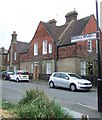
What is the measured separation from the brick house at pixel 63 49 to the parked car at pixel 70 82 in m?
7.30

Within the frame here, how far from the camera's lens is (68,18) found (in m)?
39.2

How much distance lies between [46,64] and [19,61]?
9.39m

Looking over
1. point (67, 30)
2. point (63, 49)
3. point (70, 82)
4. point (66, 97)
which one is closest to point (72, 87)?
point (70, 82)

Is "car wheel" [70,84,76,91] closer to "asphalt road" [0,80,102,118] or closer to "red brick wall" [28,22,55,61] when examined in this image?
"asphalt road" [0,80,102,118]

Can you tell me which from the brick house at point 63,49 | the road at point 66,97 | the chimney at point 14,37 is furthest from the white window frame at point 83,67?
the chimney at point 14,37

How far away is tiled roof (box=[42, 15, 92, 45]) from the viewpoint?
34531mm

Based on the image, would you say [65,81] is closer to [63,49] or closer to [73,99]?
[73,99]

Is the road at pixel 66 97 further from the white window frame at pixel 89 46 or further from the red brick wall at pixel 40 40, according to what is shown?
the red brick wall at pixel 40 40

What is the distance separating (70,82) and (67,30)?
15597 millimetres

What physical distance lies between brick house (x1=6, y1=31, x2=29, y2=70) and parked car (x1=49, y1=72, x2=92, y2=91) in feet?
72.3

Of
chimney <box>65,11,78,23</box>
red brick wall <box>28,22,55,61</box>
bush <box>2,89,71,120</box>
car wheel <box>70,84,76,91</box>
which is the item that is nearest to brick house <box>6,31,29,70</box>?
red brick wall <box>28,22,55,61</box>

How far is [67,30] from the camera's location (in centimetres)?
3747

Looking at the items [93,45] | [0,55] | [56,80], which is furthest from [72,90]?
[0,55]

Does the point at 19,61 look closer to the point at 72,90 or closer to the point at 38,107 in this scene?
the point at 72,90
